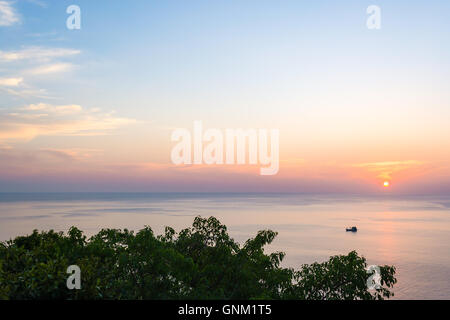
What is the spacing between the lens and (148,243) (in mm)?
14164

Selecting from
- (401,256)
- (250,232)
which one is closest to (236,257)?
(401,256)

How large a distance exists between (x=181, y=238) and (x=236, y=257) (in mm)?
3035

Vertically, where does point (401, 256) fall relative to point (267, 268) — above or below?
below

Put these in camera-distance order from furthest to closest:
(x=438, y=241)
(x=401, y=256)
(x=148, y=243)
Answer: (x=438, y=241) → (x=401, y=256) → (x=148, y=243)

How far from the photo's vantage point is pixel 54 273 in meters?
11.0

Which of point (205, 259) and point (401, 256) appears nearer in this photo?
point (205, 259)

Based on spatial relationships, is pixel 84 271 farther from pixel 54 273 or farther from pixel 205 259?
pixel 205 259

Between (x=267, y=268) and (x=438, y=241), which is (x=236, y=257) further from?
(x=438, y=241)
